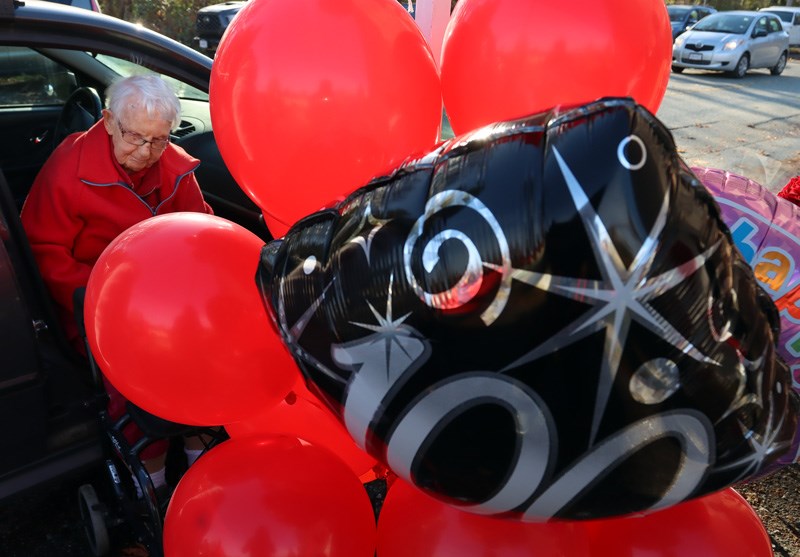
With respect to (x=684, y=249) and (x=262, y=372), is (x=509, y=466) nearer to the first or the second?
(x=684, y=249)

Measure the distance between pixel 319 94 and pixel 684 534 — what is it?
106 centimetres

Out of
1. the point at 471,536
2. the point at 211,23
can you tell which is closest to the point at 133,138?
the point at 471,536

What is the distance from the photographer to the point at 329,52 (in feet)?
4.36

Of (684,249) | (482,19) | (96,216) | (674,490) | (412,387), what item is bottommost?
(96,216)

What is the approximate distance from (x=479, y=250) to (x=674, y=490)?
47cm

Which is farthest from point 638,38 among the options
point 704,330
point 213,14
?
point 213,14

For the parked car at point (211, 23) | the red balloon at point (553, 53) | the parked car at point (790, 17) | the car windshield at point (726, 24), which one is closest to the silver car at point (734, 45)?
the car windshield at point (726, 24)

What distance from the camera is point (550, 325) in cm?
88

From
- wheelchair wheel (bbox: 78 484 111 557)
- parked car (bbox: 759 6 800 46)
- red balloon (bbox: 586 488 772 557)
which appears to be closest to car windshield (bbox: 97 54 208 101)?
wheelchair wheel (bbox: 78 484 111 557)

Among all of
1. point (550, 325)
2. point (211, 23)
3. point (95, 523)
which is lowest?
point (211, 23)

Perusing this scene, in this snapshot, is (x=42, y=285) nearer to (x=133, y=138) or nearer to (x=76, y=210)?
(x=76, y=210)

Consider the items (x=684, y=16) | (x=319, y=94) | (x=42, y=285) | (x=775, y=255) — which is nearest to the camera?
(x=319, y=94)

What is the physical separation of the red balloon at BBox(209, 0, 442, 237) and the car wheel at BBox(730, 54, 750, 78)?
15.1 meters

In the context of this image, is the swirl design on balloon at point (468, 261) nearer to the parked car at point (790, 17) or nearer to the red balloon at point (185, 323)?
the red balloon at point (185, 323)
